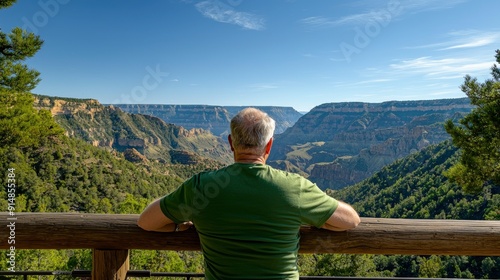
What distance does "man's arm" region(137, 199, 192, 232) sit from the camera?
5.51 ft

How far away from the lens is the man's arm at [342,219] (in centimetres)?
169

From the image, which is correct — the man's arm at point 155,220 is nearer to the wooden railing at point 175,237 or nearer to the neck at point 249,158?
the wooden railing at point 175,237

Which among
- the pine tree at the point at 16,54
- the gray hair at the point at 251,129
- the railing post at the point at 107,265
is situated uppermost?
the pine tree at the point at 16,54

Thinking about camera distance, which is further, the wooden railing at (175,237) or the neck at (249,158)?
the wooden railing at (175,237)

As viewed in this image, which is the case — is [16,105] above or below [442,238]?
above

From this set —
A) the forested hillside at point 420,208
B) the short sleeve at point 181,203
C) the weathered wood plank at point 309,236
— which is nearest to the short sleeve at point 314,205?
the weathered wood plank at point 309,236

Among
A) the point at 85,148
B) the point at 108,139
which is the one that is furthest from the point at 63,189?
the point at 108,139

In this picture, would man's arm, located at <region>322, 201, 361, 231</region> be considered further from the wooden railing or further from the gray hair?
the gray hair

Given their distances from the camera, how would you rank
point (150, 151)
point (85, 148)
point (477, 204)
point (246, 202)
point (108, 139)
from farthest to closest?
1. point (150, 151)
2. point (108, 139)
3. point (85, 148)
4. point (477, 204)
5. point (246, 202)

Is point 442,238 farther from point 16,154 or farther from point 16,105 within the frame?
point 16,154

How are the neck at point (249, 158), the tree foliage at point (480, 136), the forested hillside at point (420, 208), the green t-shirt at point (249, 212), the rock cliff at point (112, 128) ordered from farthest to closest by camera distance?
the rock cliff at point (112, 128), the forested hillside at point (420, 208), the tree foliage at point (480, 136), the neck at point (249, 158), the green t-shirt at point (249, 212)

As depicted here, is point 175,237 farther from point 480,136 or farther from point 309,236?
point 480,136

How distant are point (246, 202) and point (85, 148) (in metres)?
67.0

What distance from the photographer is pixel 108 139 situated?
508 ft
